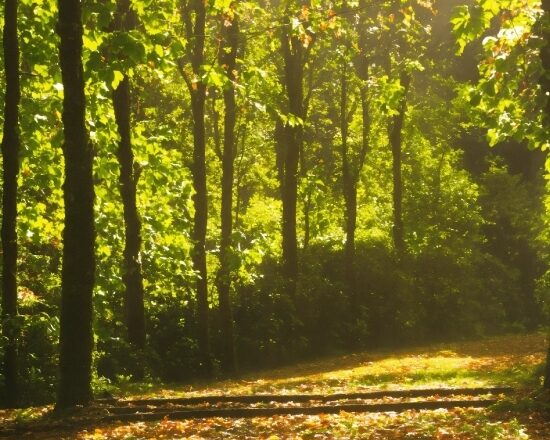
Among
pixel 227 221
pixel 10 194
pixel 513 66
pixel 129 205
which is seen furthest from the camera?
pixel 227 221

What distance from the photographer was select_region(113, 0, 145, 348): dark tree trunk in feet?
60.0

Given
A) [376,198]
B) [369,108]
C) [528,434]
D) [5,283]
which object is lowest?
[528,434]

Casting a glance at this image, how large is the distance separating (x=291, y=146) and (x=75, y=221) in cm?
1809

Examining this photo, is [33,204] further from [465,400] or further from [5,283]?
[465,400]

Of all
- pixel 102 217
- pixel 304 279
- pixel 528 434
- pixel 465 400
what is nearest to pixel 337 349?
pixel 304 279

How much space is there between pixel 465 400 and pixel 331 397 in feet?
6.82

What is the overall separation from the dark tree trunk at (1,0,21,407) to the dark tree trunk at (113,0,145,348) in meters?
4.34

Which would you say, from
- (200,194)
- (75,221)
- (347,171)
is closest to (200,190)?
(200,194)

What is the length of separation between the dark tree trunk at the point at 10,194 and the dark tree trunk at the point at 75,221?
11.1ft

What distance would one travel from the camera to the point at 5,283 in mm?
14156

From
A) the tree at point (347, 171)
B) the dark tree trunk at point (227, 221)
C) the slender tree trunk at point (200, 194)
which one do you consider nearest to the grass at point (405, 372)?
the dark tree trunk at point (227, 221)

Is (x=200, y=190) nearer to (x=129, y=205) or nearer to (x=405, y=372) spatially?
(x=129, y=205)

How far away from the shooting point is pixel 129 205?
747 inches

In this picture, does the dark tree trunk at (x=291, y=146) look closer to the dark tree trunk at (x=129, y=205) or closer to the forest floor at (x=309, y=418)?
the dark tree trunk at (x=129, y=205)
